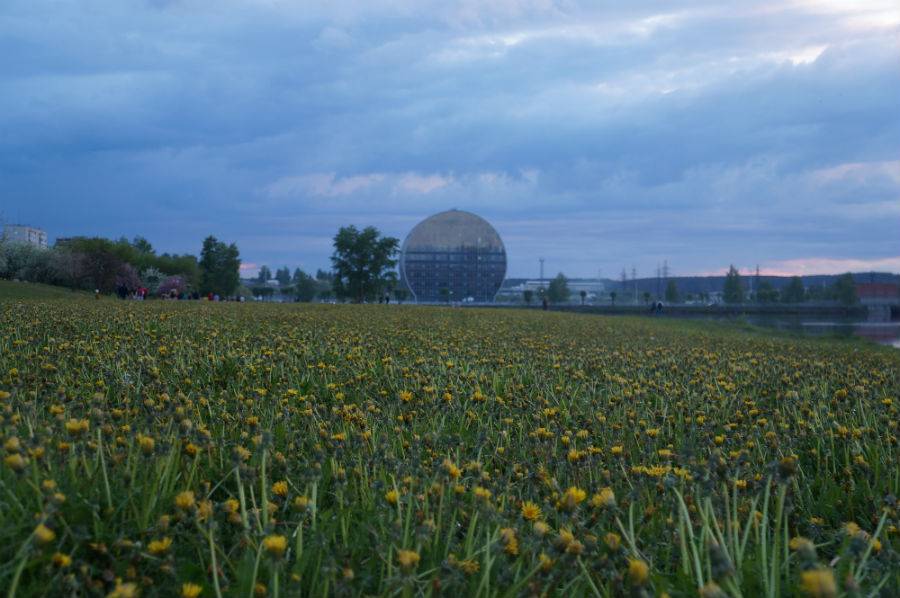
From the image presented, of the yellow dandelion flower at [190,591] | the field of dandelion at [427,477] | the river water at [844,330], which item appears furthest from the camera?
the river water at [844,330]

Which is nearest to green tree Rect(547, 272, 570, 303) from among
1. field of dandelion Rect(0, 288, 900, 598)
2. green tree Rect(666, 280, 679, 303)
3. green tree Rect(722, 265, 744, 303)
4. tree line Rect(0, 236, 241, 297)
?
green tree Rect(666, 280, 679, 303)

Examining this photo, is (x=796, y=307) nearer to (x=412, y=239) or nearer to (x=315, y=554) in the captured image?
(x=412, y=239)

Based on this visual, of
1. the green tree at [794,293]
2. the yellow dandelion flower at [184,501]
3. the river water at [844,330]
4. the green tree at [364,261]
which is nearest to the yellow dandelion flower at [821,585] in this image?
the yellow dandelion flower at [184,501]

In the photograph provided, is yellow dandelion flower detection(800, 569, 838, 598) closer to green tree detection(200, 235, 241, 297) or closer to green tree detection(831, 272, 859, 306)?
green tree detection(200, 235, 241, 297)

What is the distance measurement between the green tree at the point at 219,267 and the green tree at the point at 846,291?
7090 cm

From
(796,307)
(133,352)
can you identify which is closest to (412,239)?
(796,307)

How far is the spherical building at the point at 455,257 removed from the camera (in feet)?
303

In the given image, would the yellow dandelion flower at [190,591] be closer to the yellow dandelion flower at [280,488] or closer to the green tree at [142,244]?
the yellow dandelion flower at [280,488]

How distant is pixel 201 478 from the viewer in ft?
9.70

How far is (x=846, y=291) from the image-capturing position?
95.5 metres

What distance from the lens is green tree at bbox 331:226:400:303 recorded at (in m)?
73.2

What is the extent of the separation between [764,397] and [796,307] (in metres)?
81.0

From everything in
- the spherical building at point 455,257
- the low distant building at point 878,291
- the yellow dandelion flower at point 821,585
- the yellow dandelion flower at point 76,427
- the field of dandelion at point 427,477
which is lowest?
the field of dandelion at point 427,477

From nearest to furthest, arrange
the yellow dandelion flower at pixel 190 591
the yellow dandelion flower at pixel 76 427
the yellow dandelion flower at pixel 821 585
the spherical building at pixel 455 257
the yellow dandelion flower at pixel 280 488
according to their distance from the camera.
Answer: the yellow dandelion flower at pixel 821 585 < the yellow dandelion flower at pixel 190 591 < the yellow dandelion flower at pixel 76 427 < the yellow dandelion flower at pixel 280 488 < the spherical building at pixel 455 257
